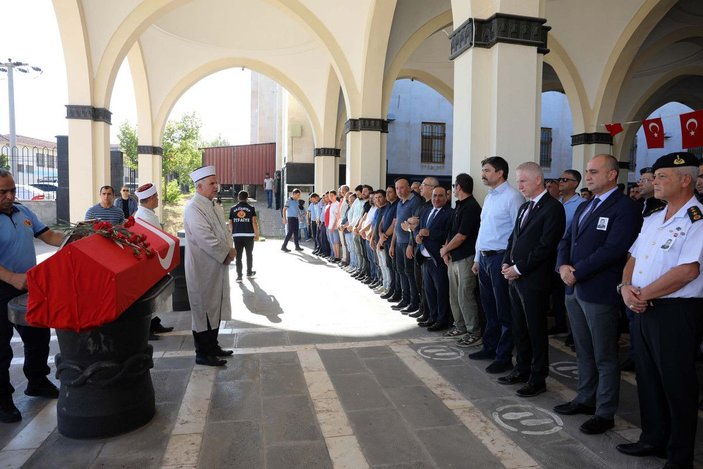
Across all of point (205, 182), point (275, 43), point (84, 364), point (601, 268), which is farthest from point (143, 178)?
point (601, 268)

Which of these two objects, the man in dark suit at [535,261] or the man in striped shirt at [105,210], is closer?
the man in dark suit at [535,261]

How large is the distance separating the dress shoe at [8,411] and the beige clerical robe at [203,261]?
1509mm

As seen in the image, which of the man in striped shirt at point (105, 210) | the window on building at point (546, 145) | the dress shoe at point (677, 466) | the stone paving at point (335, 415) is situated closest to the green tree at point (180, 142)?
the window on building at point (546, 145)

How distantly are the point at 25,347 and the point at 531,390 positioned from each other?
408 centimetres

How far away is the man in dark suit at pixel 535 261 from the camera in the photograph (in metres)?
3.82

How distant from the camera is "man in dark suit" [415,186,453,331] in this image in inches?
Answer: 225

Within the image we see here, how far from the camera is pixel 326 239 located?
12883 mm

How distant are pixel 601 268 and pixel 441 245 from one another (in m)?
2.57

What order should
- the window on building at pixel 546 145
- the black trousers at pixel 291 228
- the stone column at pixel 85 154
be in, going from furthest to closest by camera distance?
the window on building at pixel 546 145
the black trousers at pixel 291 228
the stone column at pixel 85 154

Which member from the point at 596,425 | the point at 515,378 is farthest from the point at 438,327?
the point at 596,425

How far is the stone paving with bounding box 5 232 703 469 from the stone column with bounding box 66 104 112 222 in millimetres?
6882

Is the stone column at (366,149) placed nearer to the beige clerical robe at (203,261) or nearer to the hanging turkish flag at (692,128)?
the hanging turkish flag at (692,128)

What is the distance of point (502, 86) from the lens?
5387 mm

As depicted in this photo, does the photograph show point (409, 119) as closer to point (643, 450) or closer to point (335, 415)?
point (335, 415)
